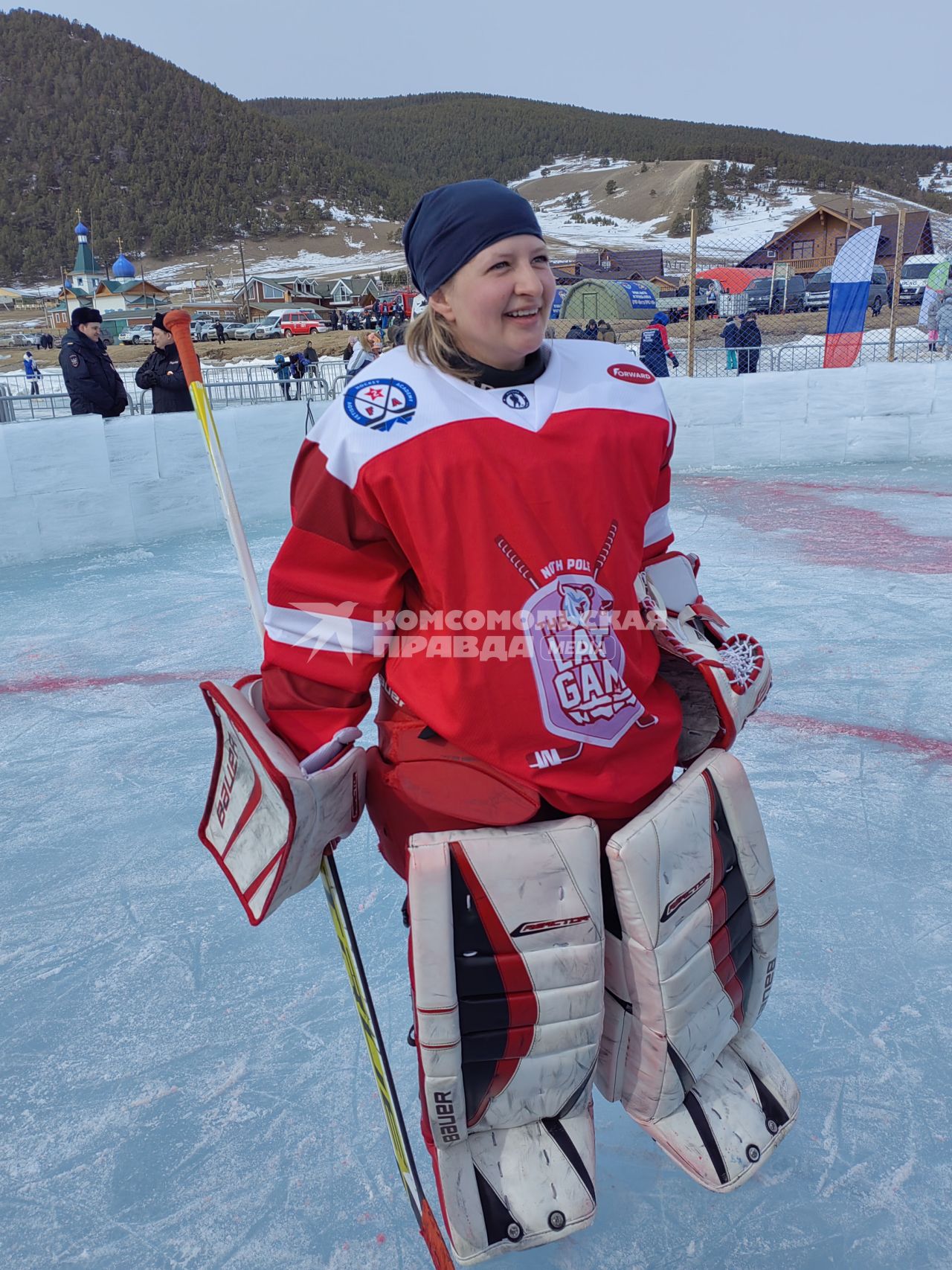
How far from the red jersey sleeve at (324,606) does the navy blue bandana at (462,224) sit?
0.27 metres

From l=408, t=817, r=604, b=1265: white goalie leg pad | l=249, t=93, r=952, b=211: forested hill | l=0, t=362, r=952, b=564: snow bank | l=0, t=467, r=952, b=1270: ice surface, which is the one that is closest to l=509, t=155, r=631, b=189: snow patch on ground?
l=249, t=93, r=952, b=211: forested hill

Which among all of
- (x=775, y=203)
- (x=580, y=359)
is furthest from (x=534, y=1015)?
(x=775, y=203)

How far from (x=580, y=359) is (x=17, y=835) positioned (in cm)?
212

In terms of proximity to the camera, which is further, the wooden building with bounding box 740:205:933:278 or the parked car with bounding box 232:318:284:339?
the wooden building with bounding box 740:205:933:278

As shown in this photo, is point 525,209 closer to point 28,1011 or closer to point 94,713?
point 28,1011

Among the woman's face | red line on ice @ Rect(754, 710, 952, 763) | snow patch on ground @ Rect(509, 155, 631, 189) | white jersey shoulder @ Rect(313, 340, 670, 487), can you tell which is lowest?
red line on ice @ Rect(754, 710, 952, 763)

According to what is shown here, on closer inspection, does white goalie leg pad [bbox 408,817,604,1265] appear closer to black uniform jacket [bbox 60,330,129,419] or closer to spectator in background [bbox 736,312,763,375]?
black uniform jacket [bbox 60,330,129,419]

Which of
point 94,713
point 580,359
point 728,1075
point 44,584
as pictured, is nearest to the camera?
point 580,359

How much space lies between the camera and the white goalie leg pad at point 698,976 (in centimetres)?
122

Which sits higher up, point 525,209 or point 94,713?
point 525,209

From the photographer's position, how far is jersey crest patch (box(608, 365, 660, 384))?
1.29 metres

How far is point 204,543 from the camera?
19.6 feet

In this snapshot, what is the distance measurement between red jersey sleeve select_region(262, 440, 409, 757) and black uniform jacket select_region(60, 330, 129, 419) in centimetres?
520

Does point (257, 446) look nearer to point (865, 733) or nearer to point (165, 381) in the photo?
point (165, 381)
